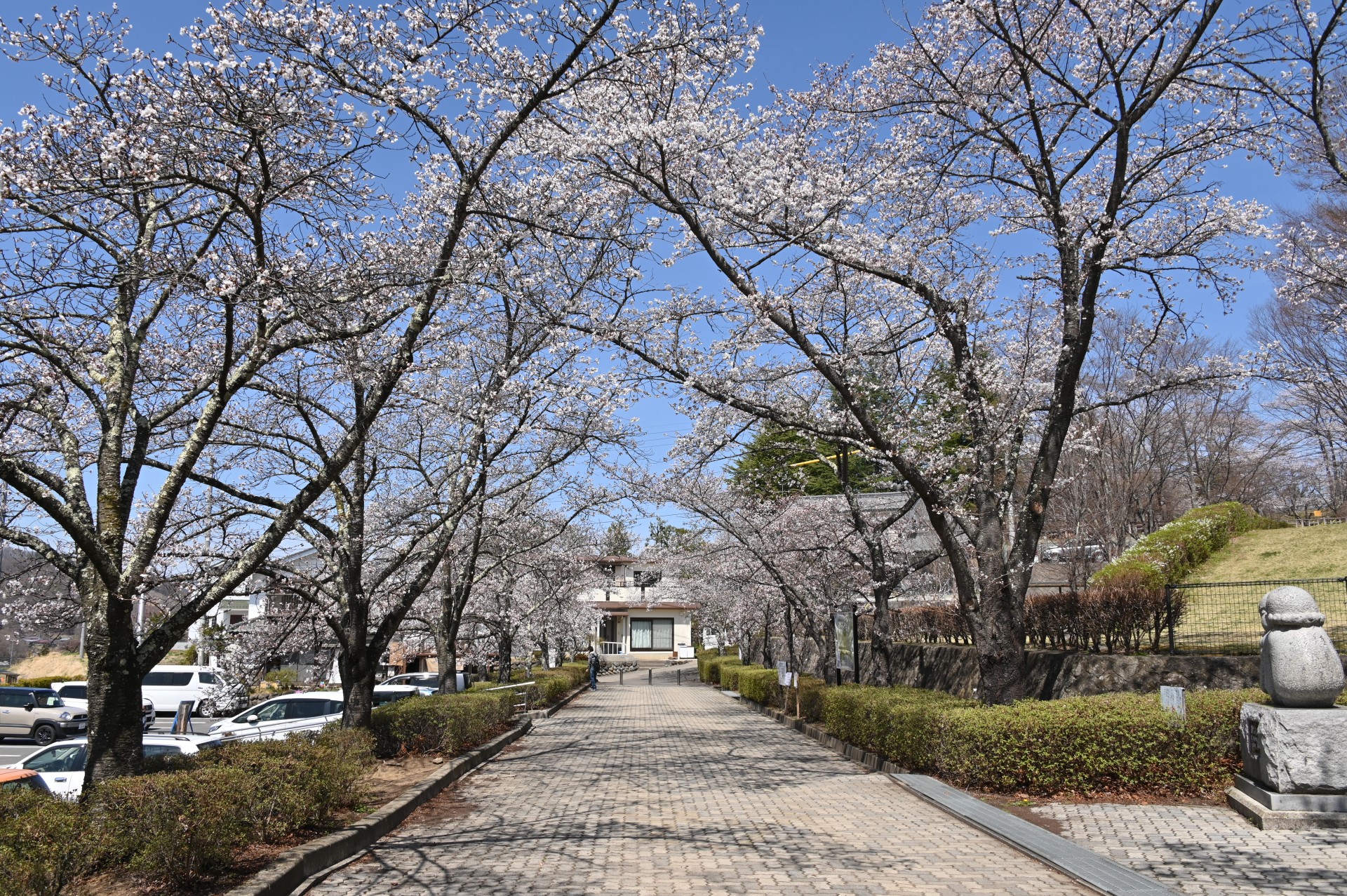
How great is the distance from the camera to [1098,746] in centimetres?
938

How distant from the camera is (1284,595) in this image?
8.38m

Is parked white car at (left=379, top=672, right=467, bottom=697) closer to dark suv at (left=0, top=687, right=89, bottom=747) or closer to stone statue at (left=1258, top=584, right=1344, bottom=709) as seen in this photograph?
dark suv at (left=0, top=687, right=89, bottom=747)

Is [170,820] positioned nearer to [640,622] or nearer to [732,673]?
[732,673]

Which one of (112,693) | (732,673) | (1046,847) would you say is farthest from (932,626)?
(112,693)

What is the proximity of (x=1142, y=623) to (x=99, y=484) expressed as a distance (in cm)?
1280

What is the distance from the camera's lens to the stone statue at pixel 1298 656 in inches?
313

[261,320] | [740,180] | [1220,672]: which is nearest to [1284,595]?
[1220,672]

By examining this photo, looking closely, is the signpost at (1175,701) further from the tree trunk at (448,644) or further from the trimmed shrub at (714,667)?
the trimmed shrub at (714,667)

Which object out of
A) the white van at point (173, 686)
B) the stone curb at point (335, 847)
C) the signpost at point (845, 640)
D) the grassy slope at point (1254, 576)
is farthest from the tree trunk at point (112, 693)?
the white van at point (173, 686)

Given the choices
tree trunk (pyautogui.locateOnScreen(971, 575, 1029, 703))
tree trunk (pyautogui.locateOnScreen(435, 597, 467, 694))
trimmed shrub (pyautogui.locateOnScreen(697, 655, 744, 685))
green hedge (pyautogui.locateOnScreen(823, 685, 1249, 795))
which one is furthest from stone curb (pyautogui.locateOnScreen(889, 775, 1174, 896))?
trimmed shrub (pyautogui.locateOnScreen(697, 655, 744, 685))

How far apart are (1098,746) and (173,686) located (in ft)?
91.2

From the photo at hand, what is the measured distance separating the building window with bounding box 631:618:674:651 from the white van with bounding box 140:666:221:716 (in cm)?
4200

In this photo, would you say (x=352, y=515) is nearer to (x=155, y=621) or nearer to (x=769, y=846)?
(x=155, y=621)

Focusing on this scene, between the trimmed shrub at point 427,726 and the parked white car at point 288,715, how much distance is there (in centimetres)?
249
